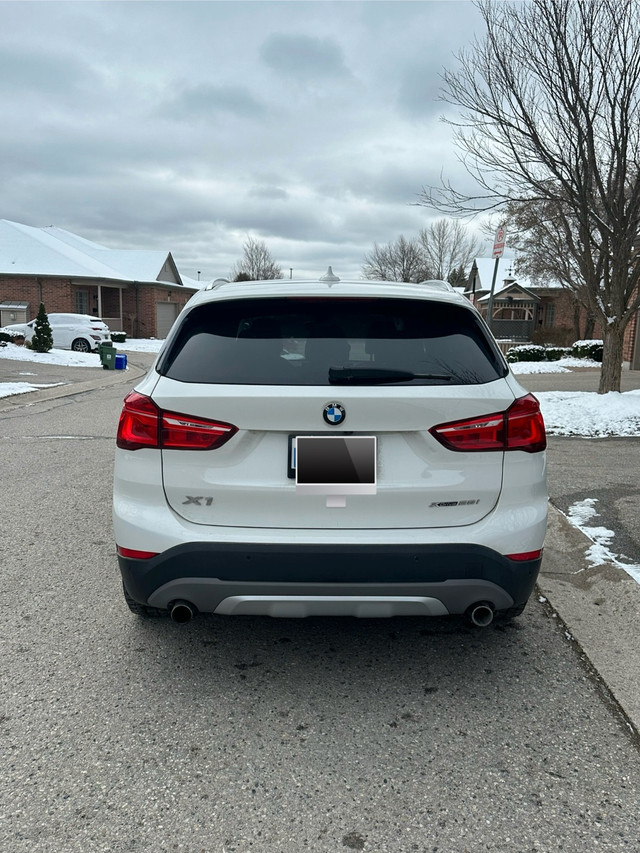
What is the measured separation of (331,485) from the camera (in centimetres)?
261

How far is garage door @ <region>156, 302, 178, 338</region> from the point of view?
150 feet

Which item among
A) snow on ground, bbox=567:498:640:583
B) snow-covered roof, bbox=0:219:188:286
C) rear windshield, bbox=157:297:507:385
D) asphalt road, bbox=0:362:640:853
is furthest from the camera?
snow-covered roof, bbox=0:219:188:286

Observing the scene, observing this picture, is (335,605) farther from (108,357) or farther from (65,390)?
(108,357)

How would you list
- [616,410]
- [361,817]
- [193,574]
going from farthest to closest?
1. [616,410]
2. [193,574]
3. [361,817]

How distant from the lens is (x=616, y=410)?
9.97 metres

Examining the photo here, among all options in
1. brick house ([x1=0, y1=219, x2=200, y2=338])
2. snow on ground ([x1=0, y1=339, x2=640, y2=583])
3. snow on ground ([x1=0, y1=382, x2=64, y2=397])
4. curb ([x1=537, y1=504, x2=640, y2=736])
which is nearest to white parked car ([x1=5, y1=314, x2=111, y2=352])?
brick house ([x1=0, y1=219, x2=200, y2=338])

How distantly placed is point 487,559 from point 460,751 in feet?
2.38

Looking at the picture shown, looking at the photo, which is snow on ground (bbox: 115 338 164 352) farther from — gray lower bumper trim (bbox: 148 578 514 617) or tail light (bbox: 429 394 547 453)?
tail light (bbox: 429 394 547 453)

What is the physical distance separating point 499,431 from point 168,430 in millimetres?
1329

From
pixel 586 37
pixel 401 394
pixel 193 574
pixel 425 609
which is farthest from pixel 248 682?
pixel 586 37

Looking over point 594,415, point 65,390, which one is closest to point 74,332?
point 65,390

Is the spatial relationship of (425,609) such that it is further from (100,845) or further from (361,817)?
(100,845)

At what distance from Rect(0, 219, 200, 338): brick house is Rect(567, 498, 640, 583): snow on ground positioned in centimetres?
3842

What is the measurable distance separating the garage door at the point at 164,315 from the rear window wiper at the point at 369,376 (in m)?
44.6
